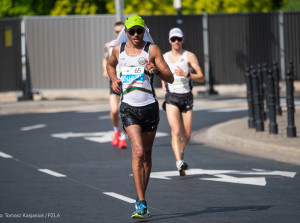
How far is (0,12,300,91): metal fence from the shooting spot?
91.6 feet

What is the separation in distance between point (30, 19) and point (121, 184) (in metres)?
18.8

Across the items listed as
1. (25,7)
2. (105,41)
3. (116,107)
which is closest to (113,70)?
(116,107)

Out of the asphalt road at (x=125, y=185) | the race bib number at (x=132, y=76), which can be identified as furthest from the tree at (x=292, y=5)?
the race bib number at (x=132, y=76)

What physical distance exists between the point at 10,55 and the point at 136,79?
20.8m

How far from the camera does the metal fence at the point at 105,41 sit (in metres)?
27.9

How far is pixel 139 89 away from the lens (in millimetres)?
7719

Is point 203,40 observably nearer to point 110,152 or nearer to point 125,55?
point 110,152

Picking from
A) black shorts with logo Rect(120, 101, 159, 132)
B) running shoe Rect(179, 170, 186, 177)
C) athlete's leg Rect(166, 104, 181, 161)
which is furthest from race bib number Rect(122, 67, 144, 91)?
athlete's leg Rect(166, 104, 181, 161)

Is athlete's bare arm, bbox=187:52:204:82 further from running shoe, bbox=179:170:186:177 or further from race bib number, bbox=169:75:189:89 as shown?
running shoe, bbox=179:170:186:177

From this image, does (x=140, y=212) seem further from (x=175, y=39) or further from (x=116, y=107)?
(x=116, y=107)

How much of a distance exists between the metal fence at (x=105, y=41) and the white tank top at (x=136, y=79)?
20.2 metres

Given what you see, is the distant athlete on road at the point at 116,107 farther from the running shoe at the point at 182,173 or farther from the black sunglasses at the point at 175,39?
the running shoe at the point at 182,173

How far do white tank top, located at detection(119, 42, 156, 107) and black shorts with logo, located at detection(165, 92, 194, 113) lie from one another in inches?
123

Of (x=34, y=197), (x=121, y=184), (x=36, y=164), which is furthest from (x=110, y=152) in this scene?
(x=34, y=197)
